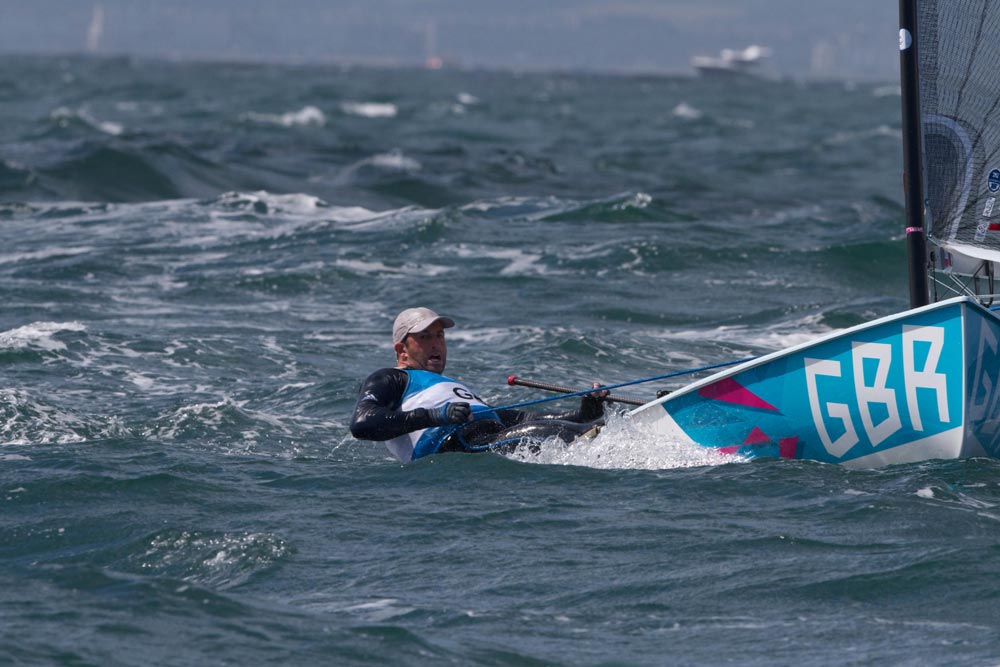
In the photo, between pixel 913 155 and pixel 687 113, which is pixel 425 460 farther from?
pixel 687 113

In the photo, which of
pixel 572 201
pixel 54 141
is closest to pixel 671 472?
pixel 572 201

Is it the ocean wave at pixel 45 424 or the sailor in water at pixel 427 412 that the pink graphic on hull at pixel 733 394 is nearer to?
the sailor in water at pixel 427 412

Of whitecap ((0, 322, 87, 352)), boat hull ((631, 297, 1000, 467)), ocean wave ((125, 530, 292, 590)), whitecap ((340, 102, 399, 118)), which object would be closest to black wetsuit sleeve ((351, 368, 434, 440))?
boat hull ((631, 297, 1000, 467))

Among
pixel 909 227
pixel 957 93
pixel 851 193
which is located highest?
pixel 957 93

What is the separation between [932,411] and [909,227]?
1.13 metres

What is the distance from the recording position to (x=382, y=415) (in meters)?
8.31

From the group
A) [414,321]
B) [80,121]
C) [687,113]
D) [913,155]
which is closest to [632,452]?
[414,321]

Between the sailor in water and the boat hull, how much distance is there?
2.00 feet

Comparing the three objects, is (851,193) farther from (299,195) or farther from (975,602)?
(975,602)

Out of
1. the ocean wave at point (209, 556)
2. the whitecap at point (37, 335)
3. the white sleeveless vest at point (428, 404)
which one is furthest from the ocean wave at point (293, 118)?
the ocean wave at point (209, 556)

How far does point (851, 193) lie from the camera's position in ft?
87.5

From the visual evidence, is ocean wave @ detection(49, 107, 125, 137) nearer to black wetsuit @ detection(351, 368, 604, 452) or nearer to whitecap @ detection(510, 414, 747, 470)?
black wetsuit @ detection(351, 368, 604, 452)

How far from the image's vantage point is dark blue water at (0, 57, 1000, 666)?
5.93 metres

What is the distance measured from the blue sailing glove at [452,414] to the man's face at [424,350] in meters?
0.56
